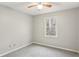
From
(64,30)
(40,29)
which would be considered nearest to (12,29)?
(40,29)

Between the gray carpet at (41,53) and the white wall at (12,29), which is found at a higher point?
the white wall at (12,29)

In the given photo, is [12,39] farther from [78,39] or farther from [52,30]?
[78,39]

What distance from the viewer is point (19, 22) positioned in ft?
10.2

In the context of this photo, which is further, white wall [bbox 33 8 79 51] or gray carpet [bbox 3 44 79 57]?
white wall [bbox 33 8 79 51]

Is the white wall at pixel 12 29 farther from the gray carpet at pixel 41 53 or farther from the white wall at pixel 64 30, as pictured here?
the white wall at pixel 64 30

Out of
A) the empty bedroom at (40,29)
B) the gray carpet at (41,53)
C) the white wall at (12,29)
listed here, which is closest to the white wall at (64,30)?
the empty bedroom at (40,29)

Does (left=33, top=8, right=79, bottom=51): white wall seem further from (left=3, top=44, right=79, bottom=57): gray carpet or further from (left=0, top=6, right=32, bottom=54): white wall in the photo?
(left=0, top=6, right=32, bottom=54): white wall

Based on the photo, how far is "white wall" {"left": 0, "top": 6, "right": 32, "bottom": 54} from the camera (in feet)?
7.85

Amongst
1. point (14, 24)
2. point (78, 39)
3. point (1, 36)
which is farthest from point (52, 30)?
point (1, 36)

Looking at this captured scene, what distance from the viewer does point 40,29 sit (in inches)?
154

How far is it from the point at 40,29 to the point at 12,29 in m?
1.56

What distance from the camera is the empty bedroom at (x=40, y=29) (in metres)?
2.44

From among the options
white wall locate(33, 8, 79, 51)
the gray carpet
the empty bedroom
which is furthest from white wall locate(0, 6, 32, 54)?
white wall locate(33, 8, 79, 51)

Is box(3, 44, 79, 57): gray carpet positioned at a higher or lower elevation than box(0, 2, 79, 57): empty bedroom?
lower
